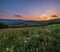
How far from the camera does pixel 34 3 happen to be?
63.7 inches

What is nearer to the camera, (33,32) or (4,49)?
(4,49)

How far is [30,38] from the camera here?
1538 mm

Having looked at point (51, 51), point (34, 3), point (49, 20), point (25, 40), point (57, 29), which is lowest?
point (51, 51)

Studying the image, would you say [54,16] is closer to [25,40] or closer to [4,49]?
[25,40]

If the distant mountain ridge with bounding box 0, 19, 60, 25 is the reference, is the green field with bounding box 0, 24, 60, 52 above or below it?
below

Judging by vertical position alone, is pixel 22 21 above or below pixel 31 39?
above

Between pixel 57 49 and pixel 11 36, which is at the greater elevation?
pixel 11 36

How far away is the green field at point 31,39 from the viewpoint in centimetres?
150

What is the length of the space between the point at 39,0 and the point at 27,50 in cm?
62

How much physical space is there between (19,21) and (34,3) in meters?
0.29

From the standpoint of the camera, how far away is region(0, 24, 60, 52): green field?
1.50 m

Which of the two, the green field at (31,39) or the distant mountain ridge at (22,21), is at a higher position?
the distant mountain ridge at (22,21)

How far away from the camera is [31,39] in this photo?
1.54 metres

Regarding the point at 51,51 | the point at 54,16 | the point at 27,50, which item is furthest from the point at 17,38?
the point at 54,16
